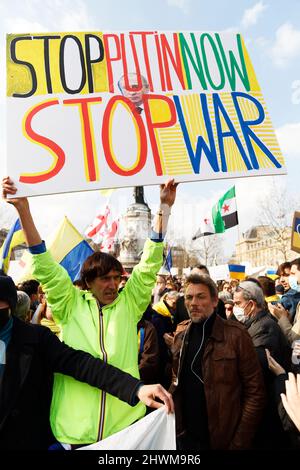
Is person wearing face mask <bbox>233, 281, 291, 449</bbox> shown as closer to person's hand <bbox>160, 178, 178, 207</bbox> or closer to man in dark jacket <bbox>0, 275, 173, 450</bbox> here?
man in dark jacket <bbox>0, 275, 173, 450</bbox>

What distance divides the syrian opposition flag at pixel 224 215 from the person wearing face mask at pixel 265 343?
5985 millimetres

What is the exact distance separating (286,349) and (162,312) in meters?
2.78

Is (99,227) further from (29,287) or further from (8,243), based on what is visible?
(8,243)

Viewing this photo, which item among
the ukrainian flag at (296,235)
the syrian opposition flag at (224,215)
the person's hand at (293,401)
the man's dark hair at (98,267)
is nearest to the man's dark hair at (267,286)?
the ukrainian flag at (296,235)

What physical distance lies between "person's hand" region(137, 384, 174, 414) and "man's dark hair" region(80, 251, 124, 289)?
76 centimetres

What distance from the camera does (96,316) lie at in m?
2.12

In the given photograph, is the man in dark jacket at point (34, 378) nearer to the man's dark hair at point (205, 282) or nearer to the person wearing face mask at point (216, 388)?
the person wearing face mask at point (216, 388)

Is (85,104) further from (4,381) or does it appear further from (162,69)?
(4,381)

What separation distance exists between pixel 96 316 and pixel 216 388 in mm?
1008

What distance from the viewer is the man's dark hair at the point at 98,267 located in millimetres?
2266
